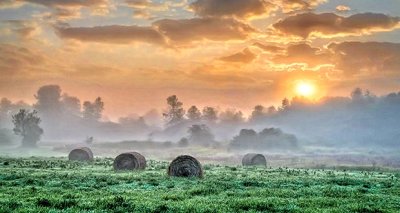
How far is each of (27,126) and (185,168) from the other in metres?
142

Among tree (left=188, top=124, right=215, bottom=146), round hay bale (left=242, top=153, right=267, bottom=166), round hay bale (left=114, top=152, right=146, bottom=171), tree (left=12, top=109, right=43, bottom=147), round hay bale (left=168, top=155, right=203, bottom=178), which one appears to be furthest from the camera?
tree (left=188, top=124, right=215, bottom=146)

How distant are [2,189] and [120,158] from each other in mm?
24714

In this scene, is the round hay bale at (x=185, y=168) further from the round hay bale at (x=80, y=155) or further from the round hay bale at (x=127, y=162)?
the round hay bale at (x=80, y=155)

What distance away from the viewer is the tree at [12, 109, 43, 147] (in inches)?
6575

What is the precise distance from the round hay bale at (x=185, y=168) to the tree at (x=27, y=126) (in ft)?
456

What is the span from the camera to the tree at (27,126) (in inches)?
Answer: 6575

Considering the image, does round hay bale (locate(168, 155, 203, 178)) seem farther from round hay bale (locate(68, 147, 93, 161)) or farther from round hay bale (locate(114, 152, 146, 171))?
round hay bale (locate(68, 147, 93, 161))

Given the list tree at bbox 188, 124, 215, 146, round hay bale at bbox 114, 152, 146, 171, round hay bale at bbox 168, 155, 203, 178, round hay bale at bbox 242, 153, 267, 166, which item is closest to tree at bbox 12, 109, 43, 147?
tree at bbox 188, 124, 215, 146

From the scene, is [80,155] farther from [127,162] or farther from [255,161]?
[255,161]

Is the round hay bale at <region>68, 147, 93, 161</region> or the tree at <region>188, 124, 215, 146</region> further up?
the tree at <region>188, 124, 215, 146</region>

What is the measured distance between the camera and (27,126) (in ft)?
551

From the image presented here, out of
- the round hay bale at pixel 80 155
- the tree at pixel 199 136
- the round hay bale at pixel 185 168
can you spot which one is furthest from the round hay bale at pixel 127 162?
the tree at pixel 199 136

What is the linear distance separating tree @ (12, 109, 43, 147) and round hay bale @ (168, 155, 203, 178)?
139075 mm

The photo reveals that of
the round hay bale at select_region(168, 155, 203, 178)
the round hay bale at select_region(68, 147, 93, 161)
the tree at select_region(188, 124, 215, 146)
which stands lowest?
the round hay bale at select_region(168, 155, 203, 178)
